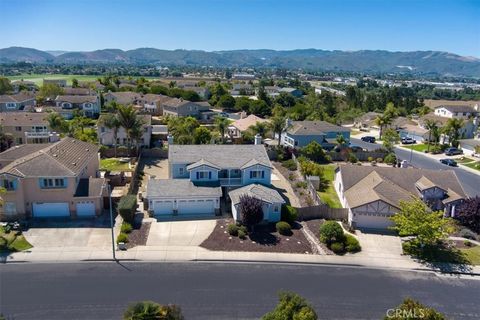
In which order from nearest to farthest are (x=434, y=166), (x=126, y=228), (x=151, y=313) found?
(x=151, y=313), (x=126, y=228), (x=434, y=166)

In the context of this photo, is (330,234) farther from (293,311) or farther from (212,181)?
(293,311)

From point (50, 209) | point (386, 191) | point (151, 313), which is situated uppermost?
point (151, 313)

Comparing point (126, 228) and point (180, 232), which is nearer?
point (126, 228)

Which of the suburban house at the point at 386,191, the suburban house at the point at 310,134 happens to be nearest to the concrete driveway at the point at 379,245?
the suburban house at the point at 386,191

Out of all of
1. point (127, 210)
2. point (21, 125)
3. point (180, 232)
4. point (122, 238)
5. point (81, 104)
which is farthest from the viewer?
point (81, 104)

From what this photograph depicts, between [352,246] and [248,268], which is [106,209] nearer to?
[248,268]

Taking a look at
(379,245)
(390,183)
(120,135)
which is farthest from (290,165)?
(120,135)

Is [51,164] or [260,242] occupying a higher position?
[51,164]
